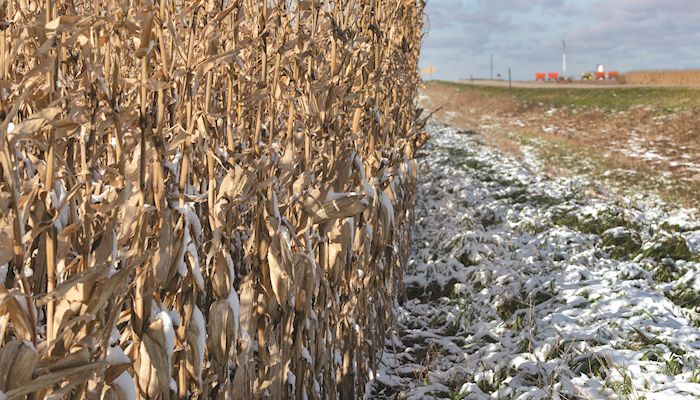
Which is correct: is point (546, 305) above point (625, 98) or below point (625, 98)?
below

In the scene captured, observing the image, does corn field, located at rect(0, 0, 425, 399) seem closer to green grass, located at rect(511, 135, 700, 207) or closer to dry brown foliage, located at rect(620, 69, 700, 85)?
green grass, located at rect(511, 135, 700, 207)

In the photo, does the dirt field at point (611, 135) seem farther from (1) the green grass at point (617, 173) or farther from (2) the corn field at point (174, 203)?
(2) the corn field at point (174, 203)

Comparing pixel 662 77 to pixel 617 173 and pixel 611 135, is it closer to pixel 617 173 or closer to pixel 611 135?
pixel 611 135

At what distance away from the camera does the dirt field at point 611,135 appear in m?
10.6

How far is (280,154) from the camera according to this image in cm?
239

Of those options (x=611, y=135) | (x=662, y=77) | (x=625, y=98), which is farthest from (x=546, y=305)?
(x=662, y=77)

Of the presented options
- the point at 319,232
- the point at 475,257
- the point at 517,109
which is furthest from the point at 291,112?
the point at 517,109

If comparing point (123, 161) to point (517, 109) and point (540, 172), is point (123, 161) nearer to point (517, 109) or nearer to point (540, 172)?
point (540, 172)

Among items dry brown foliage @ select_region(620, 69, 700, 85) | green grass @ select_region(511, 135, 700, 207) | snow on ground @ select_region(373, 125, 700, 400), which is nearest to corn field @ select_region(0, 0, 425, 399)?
snow on ground @ select_region(373, 125, 700, 400)

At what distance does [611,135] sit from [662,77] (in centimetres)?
2568

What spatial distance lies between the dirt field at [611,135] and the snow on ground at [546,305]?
1.44m

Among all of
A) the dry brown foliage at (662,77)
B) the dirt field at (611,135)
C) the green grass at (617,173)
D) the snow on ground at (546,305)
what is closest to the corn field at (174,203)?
the snow on ground at (546,305)

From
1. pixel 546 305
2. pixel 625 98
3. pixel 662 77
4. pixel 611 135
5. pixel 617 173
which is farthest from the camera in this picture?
pixel 662 77

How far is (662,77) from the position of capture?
38.5 meters
